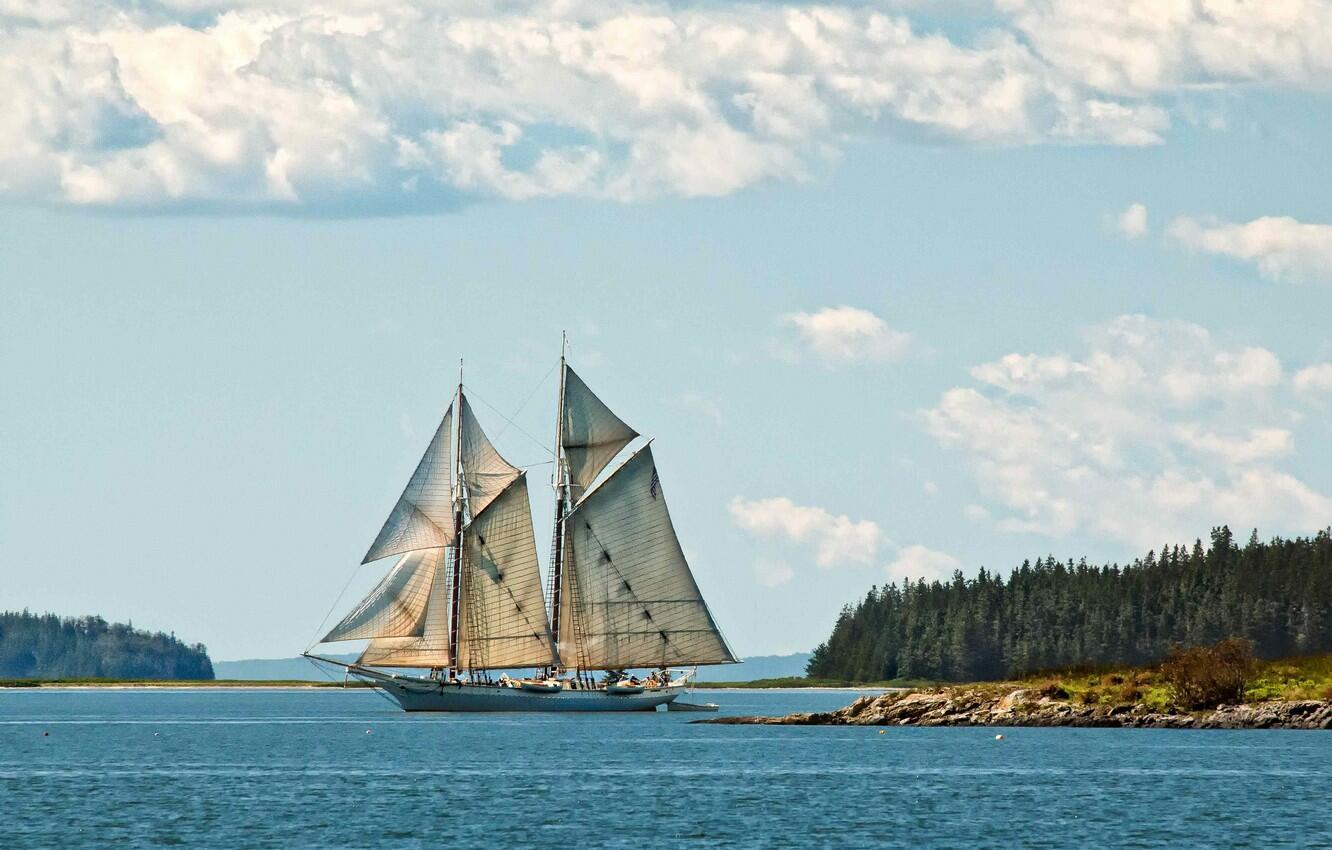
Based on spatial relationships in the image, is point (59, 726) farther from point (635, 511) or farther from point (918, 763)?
point (918, 763)

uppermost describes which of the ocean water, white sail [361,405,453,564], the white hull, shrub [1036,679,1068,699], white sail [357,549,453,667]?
white sail [361,405,453,564]

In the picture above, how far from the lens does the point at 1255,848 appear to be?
68500 millimetres

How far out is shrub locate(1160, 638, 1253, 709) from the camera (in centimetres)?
12075

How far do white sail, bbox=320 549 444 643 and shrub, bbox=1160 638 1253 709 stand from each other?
168ft

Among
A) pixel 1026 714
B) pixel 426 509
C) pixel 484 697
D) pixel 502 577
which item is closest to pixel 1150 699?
pixel 1026 714

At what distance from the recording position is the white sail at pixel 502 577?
154375 mm

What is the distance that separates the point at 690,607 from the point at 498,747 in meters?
36.7

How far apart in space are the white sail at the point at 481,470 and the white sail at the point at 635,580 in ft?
20.1

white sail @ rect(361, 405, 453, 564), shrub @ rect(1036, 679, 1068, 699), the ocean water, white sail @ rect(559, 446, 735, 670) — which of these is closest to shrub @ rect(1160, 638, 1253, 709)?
the ocean water

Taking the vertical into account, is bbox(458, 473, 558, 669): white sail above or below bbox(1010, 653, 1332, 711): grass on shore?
above

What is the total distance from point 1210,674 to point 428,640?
55.1 m

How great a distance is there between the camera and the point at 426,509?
148250mm

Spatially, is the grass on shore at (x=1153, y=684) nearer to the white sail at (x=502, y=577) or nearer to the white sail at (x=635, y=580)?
the white sail at (x=635, y=580)

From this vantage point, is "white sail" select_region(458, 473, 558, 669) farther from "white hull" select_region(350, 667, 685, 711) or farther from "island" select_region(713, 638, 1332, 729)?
"island" select_region(713, 638, 1332, 729)
